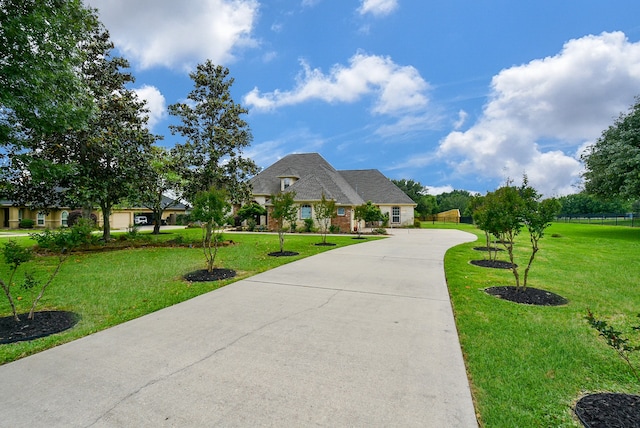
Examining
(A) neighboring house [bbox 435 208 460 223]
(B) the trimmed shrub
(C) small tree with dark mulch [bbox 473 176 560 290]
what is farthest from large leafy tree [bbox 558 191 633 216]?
(B) the trimmed shrub

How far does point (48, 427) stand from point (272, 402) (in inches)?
67.6

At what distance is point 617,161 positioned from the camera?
1873cm

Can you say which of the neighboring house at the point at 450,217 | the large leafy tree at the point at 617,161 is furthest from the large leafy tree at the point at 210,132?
the neighboring house at the point at 450,217

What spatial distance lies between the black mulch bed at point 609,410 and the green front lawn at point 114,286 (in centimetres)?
572

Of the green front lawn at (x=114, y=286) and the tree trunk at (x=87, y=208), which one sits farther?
the tree trunk at (x=87, y=208)

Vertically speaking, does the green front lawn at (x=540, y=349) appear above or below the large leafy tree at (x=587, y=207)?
below

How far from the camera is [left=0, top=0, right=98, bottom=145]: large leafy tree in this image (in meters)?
8.53

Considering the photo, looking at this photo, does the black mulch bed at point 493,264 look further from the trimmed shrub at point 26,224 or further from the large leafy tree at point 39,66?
the trimmed shrub at point 26,224

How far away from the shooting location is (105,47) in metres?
14.5

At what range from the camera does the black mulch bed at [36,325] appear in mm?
4168

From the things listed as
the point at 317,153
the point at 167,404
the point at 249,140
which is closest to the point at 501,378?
the point at 167,404

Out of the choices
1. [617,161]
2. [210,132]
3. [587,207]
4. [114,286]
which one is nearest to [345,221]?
[210,132]

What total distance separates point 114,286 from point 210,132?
414 inches

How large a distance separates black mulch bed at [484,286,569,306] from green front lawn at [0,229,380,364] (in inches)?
231
